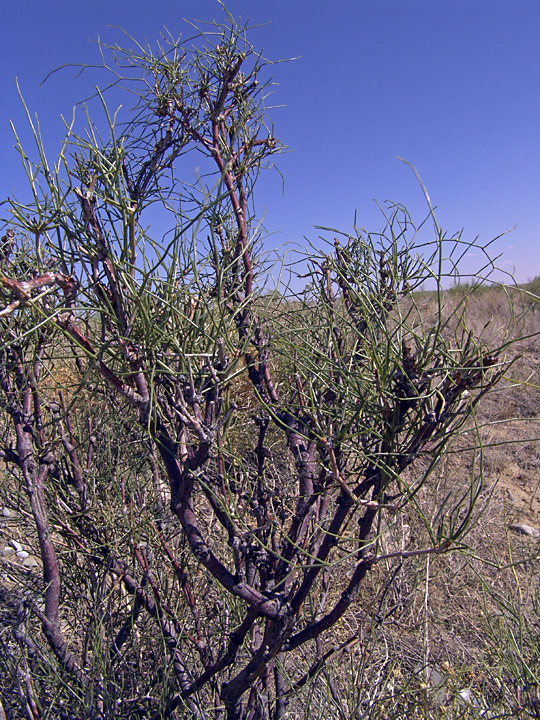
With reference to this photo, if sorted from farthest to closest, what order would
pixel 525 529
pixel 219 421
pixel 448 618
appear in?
pixel 525 529 < pixel 448 618 < pixel 219 421

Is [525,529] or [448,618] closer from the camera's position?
[448,618]

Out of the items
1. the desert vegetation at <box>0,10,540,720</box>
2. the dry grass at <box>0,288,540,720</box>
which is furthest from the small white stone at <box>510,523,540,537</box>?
the desert vegetation at <box>0,10,540,720</box>

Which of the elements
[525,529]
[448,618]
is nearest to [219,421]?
[448,618]

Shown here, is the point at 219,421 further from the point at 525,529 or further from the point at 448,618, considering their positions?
the point at 525,529

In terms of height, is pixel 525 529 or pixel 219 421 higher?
pixel 219 421

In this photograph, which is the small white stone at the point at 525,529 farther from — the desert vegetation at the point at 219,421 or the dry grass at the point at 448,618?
the desert vegetation at the point at 219,421

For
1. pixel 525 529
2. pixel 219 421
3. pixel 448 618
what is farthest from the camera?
pixel 525 529

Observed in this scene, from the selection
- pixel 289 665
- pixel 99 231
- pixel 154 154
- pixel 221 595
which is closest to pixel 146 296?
pixel 99 231

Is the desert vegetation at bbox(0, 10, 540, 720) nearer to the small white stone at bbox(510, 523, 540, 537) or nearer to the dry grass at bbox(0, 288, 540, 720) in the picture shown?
the dry grass at bbox(0, 288, 540, 720)

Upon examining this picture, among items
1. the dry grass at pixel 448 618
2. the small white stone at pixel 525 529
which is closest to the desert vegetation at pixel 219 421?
the dry grass at pixel 448 618

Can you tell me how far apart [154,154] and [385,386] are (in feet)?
2.60

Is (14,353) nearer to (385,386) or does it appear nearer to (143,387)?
(143,387)

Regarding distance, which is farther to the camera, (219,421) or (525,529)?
(525,529)

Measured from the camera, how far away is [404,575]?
2.54 m
